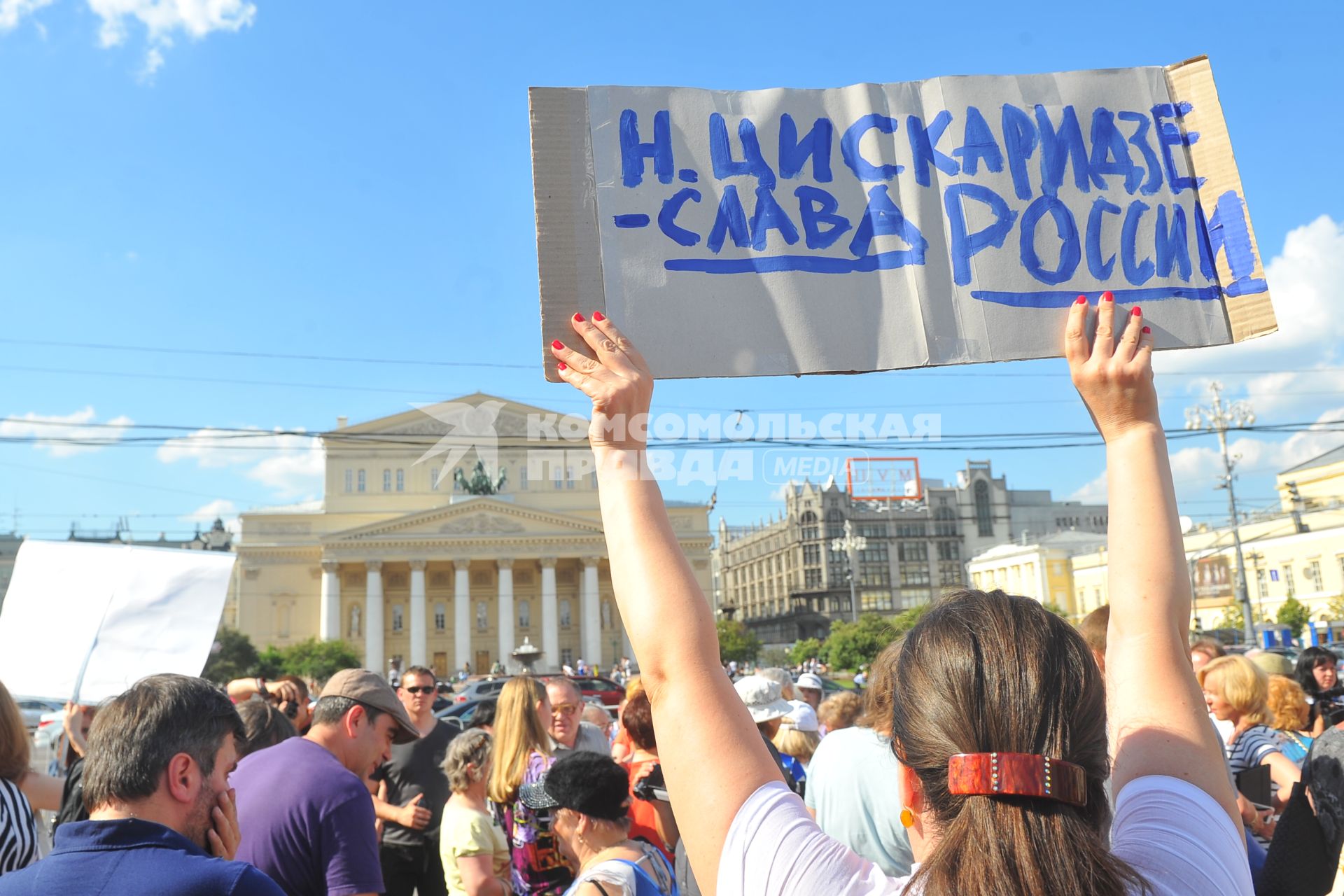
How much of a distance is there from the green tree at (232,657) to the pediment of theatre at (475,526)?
15.0m

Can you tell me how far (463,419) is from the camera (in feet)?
229

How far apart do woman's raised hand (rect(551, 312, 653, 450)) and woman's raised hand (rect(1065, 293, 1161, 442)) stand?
29.3 inches

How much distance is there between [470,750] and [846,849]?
4296 millimetres

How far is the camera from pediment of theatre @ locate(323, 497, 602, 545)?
64.2 metres

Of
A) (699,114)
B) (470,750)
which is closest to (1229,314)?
(699,114)

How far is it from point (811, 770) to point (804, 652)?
4087 centimetres

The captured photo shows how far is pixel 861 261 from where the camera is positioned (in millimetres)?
2197

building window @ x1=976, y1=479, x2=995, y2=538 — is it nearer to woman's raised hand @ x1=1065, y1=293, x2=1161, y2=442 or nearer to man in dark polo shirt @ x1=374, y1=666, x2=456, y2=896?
man in dark polo shirt @ x1=374, y1=666, x2=456, y2=896

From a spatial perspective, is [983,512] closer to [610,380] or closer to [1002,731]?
[610,380]

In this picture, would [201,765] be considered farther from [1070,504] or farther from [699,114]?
[1070,504]

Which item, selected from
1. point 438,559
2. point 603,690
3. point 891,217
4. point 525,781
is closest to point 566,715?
point 525,781

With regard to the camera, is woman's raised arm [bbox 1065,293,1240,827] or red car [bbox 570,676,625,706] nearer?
woman's raised arm [bbox 1065,293,1240,827]
